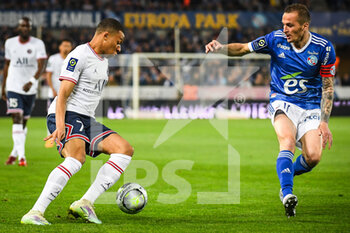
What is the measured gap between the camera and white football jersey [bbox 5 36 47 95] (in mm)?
11180

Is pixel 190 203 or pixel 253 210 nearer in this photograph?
pixel 253 210

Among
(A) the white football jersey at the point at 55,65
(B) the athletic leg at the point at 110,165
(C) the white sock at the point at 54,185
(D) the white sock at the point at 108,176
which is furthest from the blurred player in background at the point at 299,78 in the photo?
(A) the white football jersey at the point at 55,65

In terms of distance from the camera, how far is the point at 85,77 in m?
5.96

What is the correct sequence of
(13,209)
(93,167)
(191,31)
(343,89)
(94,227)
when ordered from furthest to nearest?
(191,31) → (343,89) → (93,167) → (13,209) → (94,227)

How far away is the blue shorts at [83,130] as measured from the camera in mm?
5820

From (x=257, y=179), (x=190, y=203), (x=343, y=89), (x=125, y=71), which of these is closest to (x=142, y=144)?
(x=257, y=179)

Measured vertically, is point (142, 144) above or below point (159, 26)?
below

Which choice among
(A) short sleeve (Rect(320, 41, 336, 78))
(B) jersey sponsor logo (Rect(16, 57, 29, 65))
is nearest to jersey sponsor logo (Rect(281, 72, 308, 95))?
(A) short sleeve (Rect(320, 41, 336, 78))

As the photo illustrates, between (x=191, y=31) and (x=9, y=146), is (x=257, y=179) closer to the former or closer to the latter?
(x=9, y=146)

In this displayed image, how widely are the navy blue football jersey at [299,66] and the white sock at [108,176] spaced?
1.98 metres

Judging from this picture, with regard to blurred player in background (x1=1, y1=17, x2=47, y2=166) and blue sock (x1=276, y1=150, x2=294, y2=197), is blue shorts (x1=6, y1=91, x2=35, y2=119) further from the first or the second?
blue sock (x1=276, y1=150, x2=294, y2=197)

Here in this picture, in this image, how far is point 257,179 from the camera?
9.41 m

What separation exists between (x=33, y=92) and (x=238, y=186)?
4.58 metres

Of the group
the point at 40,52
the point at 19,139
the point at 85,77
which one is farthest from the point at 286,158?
the point at 40,52
